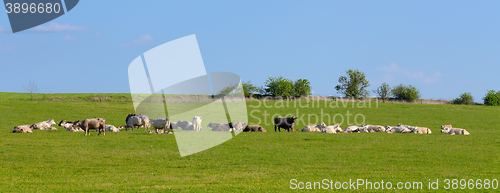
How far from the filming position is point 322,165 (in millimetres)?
15914

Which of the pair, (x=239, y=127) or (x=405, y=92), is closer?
(x=239, y=127)

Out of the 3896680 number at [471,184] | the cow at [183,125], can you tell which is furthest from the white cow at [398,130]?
the 3896680 number at [471,184]

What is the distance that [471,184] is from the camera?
12.8 metres

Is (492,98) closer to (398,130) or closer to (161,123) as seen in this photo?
(398,130)

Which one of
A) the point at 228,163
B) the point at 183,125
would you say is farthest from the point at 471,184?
the point at 183,125

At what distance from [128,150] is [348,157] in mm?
10270

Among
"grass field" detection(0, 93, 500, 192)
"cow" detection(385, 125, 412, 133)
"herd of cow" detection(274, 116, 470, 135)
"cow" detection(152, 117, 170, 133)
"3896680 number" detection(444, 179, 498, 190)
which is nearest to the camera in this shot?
"3896680 number" detection(444, 179, 498, 190)

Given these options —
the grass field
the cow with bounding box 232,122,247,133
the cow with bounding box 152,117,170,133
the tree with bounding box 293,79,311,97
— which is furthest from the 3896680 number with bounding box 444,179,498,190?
the tree with bounding box 293,79,311,97

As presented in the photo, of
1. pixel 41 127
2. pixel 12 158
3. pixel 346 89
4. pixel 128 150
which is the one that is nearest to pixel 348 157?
pixel 128 150

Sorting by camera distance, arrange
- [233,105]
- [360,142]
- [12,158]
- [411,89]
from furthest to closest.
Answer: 1. [411,89]
2. [233,105]
3. [360,142]
4. [12,158]

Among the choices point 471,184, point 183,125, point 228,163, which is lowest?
point 471,184

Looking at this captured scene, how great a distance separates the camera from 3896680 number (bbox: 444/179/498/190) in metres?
12.5

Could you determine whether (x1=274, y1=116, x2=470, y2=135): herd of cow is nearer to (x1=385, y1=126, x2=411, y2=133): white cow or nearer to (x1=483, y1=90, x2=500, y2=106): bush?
(x1=385, y1=126, x2=411, y2=133): white cow

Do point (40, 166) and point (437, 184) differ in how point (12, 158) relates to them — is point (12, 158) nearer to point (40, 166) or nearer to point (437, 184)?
point (40, 166)
